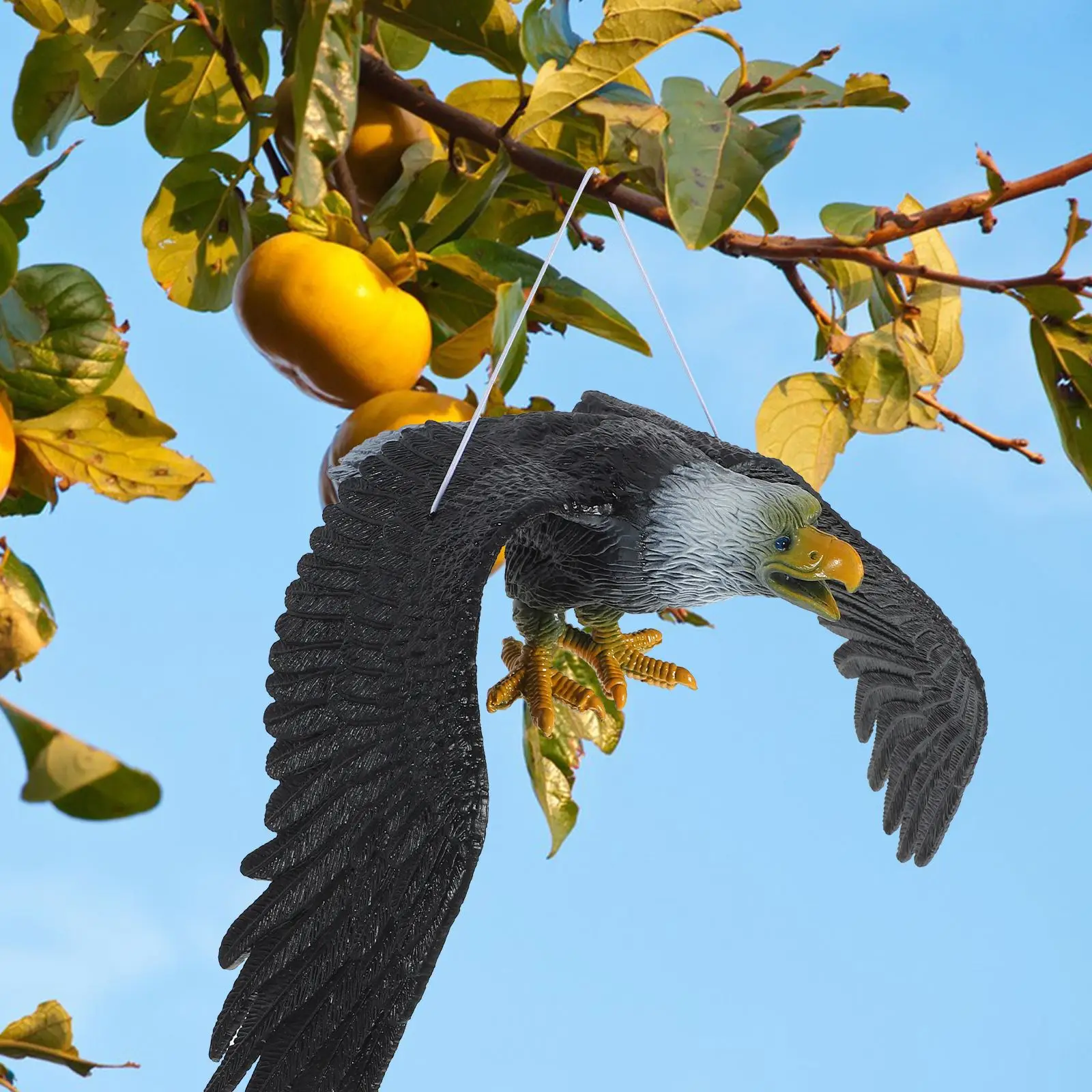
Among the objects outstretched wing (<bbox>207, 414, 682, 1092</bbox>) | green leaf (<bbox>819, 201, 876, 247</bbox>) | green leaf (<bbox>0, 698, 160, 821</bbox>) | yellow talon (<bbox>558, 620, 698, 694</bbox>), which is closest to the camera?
green leaf (<bbox>0, 698, 160, 821</bbox>)

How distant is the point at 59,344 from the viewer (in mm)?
771

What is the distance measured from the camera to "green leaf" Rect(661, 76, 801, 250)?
720 millimetres

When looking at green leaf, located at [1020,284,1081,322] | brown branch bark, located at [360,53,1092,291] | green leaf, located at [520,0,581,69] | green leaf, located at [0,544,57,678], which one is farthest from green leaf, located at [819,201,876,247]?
green leaf, located at [0,544,57,678]

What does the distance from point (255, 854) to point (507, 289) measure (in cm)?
36

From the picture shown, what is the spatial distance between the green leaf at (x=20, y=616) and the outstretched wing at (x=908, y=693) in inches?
13.3

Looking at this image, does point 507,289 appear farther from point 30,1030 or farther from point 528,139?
point 30,1030

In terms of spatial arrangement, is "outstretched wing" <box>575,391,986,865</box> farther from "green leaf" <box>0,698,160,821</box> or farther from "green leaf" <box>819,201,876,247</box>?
"green leaf" <box>0,698,160,821</box>

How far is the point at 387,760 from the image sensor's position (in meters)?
0.56

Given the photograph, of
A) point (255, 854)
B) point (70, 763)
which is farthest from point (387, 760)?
point (70, 763)

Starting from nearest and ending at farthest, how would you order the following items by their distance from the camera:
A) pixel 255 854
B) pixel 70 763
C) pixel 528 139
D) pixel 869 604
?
pixel 70 763, pixel 255 854, pixel 869 604, pixel 528 139

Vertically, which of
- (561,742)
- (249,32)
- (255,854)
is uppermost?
(249,32)

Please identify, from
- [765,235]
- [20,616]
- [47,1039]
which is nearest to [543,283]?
[765,235]

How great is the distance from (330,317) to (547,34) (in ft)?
0.76

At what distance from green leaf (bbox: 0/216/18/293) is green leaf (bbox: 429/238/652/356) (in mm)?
284
